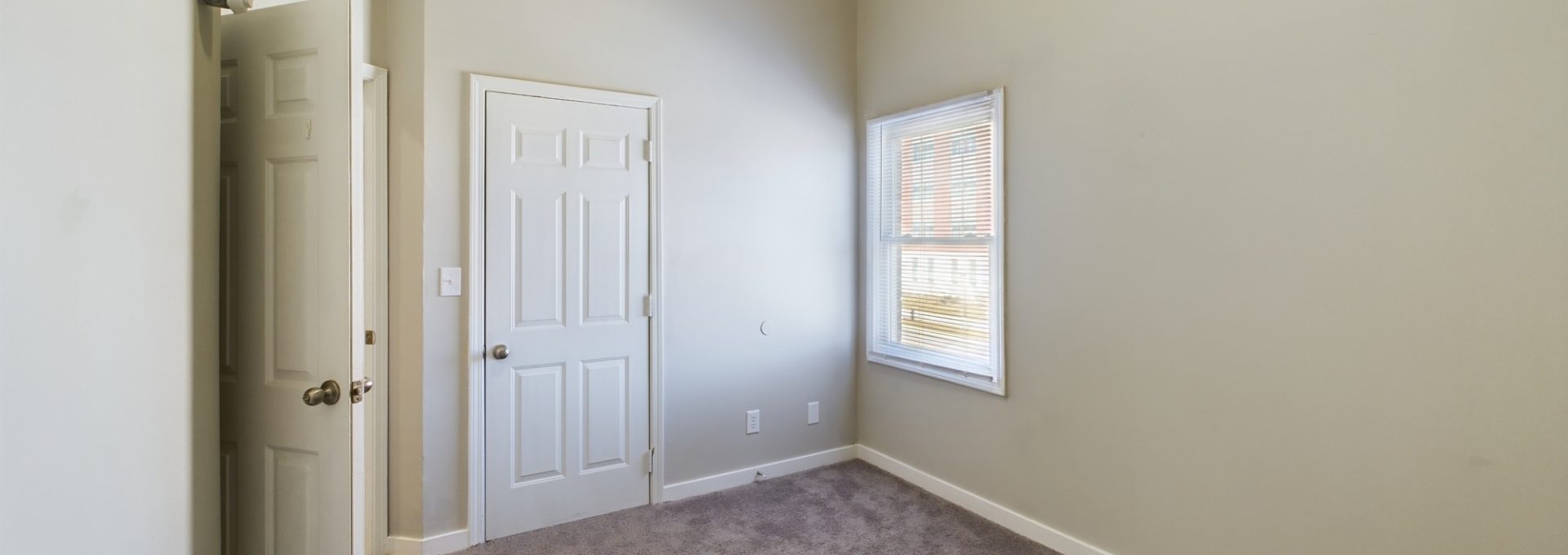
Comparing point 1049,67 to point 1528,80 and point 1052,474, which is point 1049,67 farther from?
point 1052,474

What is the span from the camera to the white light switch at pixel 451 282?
2746 mm

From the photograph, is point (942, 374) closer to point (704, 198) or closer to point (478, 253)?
point (704, 198)

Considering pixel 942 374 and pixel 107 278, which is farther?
pixel 942 374

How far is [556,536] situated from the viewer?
2.92m

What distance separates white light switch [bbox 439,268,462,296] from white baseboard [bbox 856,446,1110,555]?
87.4 inches

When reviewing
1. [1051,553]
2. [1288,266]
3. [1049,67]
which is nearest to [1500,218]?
[1288,266]

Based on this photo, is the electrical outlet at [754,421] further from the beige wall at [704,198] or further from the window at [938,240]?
the window at [938,240]

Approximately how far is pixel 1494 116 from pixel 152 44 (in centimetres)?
306

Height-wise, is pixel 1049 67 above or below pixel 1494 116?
above

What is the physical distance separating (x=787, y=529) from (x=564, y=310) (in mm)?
1323

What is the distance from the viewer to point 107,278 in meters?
1.38

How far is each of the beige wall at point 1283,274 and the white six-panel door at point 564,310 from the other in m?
1.56

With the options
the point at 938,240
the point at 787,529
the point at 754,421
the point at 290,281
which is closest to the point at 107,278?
the point at 290,281

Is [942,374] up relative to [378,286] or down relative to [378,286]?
down
